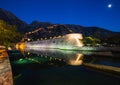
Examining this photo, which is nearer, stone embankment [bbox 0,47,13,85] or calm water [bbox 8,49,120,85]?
stone embankment [bbox 0,47,13,85]

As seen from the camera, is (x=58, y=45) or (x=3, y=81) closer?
(x=3, y=81)

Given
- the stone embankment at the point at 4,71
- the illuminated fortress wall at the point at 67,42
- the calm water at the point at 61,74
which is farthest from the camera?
the illuminated fortress wall at the point at 67,42

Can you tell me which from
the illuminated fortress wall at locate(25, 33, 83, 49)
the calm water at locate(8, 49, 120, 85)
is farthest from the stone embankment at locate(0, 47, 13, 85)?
the illuminated fortress wall at locate(25, 33, 83, 49)

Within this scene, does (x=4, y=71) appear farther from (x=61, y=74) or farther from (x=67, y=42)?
(x=67, y=42)

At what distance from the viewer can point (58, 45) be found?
4053 inches

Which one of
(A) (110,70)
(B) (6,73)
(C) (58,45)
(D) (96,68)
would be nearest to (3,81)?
(B) (6,73)

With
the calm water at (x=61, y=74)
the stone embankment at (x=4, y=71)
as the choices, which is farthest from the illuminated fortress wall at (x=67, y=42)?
the stone embankment at (x=4, y=71)

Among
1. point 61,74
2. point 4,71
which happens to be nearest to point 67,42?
point 61,74

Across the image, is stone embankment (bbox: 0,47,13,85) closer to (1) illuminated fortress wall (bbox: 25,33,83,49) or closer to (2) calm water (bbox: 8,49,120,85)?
(2) calm water (bbox: 8,49,120,85)

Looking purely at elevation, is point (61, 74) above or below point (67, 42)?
below

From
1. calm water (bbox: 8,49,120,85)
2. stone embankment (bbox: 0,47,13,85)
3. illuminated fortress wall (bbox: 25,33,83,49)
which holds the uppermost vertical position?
illuminated fortress wall (bbox: 25,33,83,49)

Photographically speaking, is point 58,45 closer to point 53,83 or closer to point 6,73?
point 53,83

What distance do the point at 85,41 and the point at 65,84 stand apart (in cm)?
6706

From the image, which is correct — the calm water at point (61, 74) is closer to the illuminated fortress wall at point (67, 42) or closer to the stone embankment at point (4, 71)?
the stone embankment at point (4, 71)
